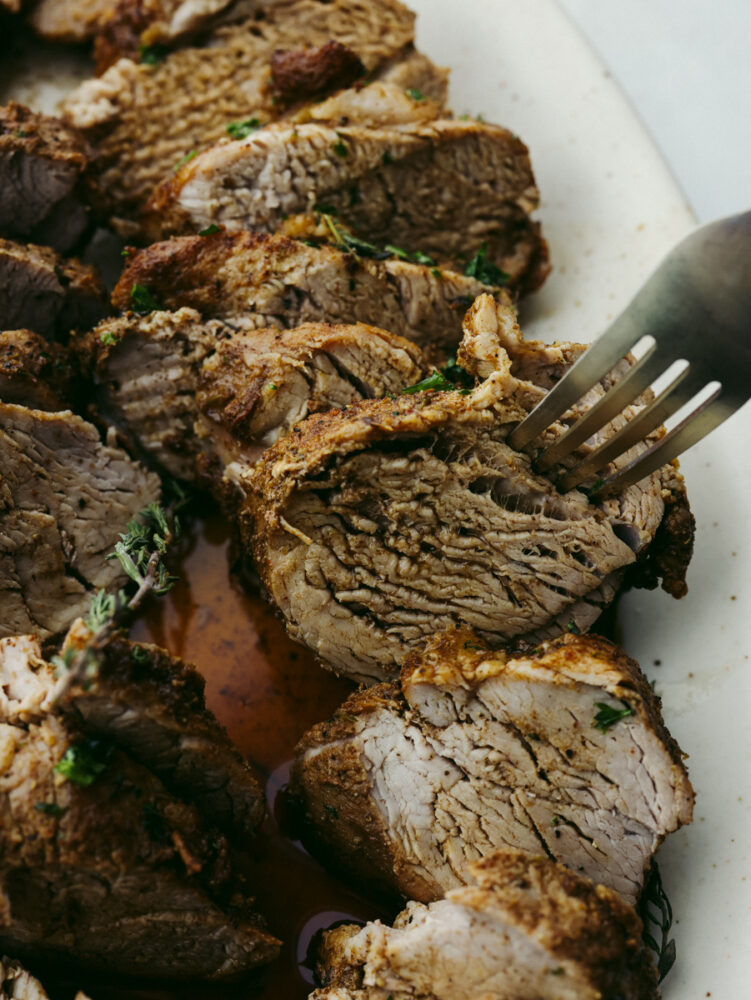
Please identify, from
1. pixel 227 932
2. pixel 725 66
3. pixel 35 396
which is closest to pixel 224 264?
pixel 35 396

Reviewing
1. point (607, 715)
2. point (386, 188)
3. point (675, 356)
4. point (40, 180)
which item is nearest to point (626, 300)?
point (386, 188)

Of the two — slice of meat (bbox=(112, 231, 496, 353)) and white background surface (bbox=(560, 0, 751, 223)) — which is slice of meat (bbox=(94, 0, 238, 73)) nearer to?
slice of meat (bbox=(112, 231, 496, 353))

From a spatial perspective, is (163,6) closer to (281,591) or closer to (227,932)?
(281,591)

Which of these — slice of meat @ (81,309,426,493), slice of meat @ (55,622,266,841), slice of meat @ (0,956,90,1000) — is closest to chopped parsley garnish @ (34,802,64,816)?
slice of meat @ (55,622,266,841)

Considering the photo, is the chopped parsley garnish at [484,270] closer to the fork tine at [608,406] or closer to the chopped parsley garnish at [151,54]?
the fork tine at [608,406]

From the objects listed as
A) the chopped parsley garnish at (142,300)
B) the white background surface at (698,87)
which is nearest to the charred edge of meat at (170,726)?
Answer: the chopped parsley garnish at (142,300)

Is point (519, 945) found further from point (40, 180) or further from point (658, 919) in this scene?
point (40, 180)
